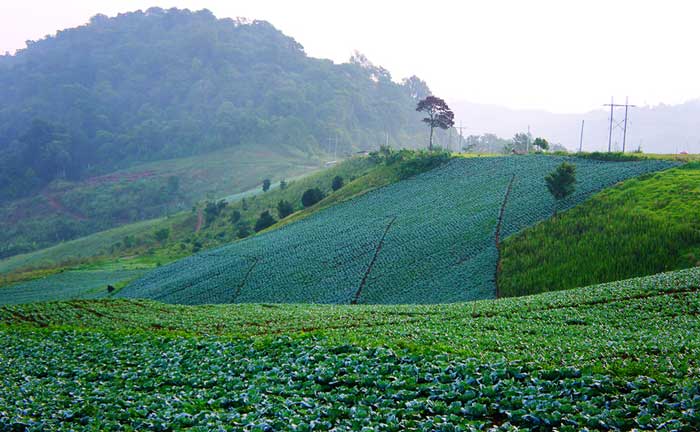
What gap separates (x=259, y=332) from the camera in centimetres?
2442

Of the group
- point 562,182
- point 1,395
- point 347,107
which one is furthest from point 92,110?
point 1,395

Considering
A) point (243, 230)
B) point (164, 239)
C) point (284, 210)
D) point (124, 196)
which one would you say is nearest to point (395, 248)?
point (284, 210)

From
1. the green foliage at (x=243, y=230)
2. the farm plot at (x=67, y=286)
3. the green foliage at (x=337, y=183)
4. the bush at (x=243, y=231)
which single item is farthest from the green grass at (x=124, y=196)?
the farm plot at (x=67, y=286)

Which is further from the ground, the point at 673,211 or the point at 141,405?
the point at 673,211

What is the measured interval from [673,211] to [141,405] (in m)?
39.2

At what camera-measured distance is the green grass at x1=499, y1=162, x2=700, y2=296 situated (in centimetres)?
3628

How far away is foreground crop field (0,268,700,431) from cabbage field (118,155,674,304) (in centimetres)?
1744

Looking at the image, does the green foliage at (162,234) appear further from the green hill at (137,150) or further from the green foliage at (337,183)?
Answer: the green hill at (137,150)

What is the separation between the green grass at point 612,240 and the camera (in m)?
36.3

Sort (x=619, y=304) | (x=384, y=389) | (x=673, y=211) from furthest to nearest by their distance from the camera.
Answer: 1. (x=673, y=211)
2. (x=619, y=304)
3. (x=384, y=389)

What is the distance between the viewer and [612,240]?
39000mm

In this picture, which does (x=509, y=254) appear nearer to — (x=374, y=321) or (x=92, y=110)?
(x=374, y=321)

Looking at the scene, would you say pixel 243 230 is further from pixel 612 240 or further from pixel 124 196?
pixel 124 196

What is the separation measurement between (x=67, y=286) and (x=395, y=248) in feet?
115
